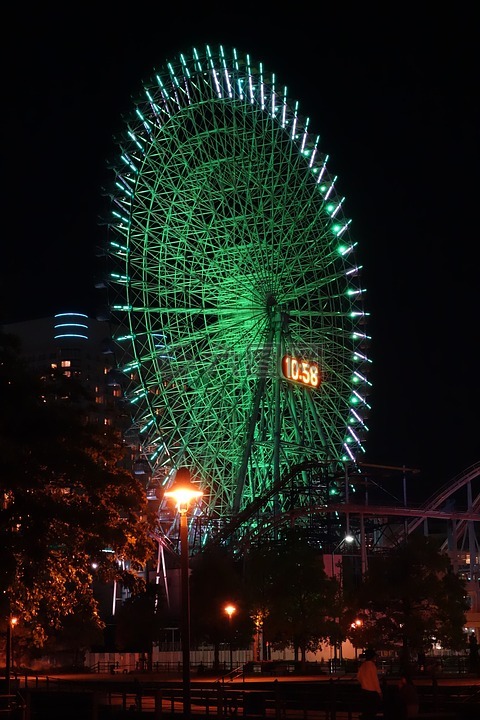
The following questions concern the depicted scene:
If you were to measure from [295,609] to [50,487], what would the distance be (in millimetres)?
40434

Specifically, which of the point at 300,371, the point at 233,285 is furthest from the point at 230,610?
the point at 233,285

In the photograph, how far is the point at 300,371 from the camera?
81.9m

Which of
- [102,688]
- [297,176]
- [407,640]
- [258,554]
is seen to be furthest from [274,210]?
[102,688]

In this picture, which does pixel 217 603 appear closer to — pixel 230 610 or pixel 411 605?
pixel 230 610

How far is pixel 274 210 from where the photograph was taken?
262 feet

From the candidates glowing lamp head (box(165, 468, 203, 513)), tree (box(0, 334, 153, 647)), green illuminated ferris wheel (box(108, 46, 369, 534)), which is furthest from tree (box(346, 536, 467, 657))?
glowing lamp head (box(165, 468, 203, 513))

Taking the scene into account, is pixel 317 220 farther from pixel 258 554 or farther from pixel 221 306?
pixel 258 554

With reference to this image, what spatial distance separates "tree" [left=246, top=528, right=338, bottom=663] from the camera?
68.1 m

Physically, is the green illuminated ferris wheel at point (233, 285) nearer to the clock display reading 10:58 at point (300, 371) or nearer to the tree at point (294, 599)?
the clock display reading 10:58 at point (300, 371)

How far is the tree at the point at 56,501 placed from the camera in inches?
1134

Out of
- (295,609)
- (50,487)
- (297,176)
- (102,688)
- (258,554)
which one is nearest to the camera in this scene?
(50,487)

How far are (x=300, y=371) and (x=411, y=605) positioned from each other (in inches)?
1005

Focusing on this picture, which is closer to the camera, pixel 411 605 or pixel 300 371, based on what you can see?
pixel 411 605

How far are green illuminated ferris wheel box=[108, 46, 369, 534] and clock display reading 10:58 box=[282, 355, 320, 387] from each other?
0.10 metres
